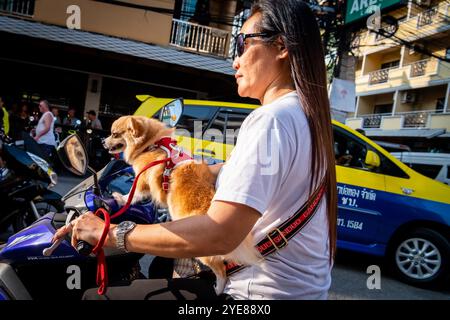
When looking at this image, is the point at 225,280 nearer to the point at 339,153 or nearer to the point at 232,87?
the point at 339,153

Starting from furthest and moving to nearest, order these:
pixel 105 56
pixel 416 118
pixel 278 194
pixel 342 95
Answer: pixel 416 118, pixel 105 56, pixel 342 95, pixel 278 194

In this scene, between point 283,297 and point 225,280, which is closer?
point 283,297

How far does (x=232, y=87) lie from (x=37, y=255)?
10.9 m

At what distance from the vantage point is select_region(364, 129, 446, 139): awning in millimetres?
18156

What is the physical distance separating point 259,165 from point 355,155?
4040mm

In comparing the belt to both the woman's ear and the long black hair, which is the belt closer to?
the long black hair

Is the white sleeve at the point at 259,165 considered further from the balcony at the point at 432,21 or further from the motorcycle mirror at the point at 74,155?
the balcony at the point at 432,21

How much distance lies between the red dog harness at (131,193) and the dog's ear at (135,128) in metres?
0.11

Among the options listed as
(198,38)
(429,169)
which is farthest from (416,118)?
(198,38)

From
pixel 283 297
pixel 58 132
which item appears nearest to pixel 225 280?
pixel 283 297

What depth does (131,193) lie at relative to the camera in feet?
4.76

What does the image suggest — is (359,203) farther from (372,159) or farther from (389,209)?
(372,159)

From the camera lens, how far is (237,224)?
2.83ft

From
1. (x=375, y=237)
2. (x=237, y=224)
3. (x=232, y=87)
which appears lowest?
Answer: (x=375, y=237)
